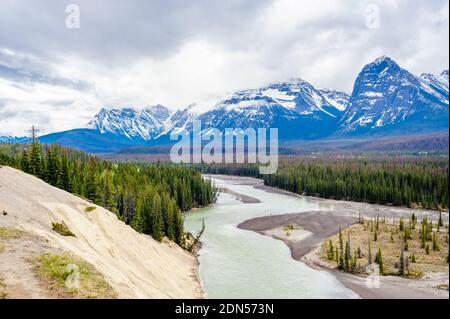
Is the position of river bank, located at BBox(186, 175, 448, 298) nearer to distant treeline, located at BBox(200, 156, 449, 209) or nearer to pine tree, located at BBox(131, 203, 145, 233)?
distant treeline, located at BBox(200, 156, 449, 209)

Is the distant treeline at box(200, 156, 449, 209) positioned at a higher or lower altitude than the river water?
higher

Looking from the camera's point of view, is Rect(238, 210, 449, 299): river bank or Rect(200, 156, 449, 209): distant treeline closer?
Rect(238, 210, 449, 299): river bank

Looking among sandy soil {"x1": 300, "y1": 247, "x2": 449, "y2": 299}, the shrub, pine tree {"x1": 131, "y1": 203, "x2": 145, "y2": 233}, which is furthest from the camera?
pine tree {"x1": 131, "y1": 203, "x2": 145, "y2": 233}

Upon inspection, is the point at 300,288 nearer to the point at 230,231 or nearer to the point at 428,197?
the point at 230,231

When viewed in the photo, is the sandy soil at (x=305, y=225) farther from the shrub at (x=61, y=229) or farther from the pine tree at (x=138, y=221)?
the shrub at (x=61, y=229)

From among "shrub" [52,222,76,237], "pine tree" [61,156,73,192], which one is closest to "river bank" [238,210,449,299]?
"shrub" [52,222,76,237]

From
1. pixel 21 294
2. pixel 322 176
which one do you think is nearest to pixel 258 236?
pixel 21 294

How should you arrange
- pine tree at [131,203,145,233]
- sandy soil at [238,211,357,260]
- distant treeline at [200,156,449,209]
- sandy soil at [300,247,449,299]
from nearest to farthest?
sandy soil at [300,247,449,299], pine tree at [131,203,145,233], sandy soil at [238,211,357,260], distant treeline at [200,156,449,209]
